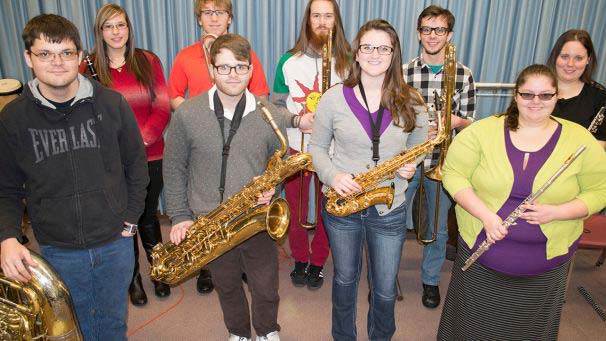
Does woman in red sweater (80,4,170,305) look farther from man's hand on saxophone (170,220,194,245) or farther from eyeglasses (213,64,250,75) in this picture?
eyeglasses (213,64,250,75)

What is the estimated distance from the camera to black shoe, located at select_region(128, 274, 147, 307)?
12.5 ft

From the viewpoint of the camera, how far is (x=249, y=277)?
2955 mm

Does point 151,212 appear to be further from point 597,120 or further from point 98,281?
point 597,120

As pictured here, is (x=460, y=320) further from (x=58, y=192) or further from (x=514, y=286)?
(x=58, y=192)

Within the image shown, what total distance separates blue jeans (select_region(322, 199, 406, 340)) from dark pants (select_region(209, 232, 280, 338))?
43 centimetres

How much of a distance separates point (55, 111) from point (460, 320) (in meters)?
2.67

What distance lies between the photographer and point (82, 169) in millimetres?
2299

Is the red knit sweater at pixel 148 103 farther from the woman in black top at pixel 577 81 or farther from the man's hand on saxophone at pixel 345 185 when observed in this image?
the woman in black top at pixel 577 81

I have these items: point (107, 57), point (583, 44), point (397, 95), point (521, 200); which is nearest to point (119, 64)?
point (107, 57)

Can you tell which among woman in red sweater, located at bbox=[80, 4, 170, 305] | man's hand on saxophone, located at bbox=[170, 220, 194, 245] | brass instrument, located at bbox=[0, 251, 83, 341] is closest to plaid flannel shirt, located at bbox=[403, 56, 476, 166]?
man's hand on saxophone, located at bbox=[170, 220, 194, 245]

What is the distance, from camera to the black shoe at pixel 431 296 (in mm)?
3841

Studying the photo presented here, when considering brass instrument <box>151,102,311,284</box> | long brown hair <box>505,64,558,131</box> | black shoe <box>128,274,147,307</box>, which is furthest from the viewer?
black shoe <box>128,274,147,307</box>

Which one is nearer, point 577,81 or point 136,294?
point 577,81

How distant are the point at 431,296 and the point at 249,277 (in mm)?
1798
